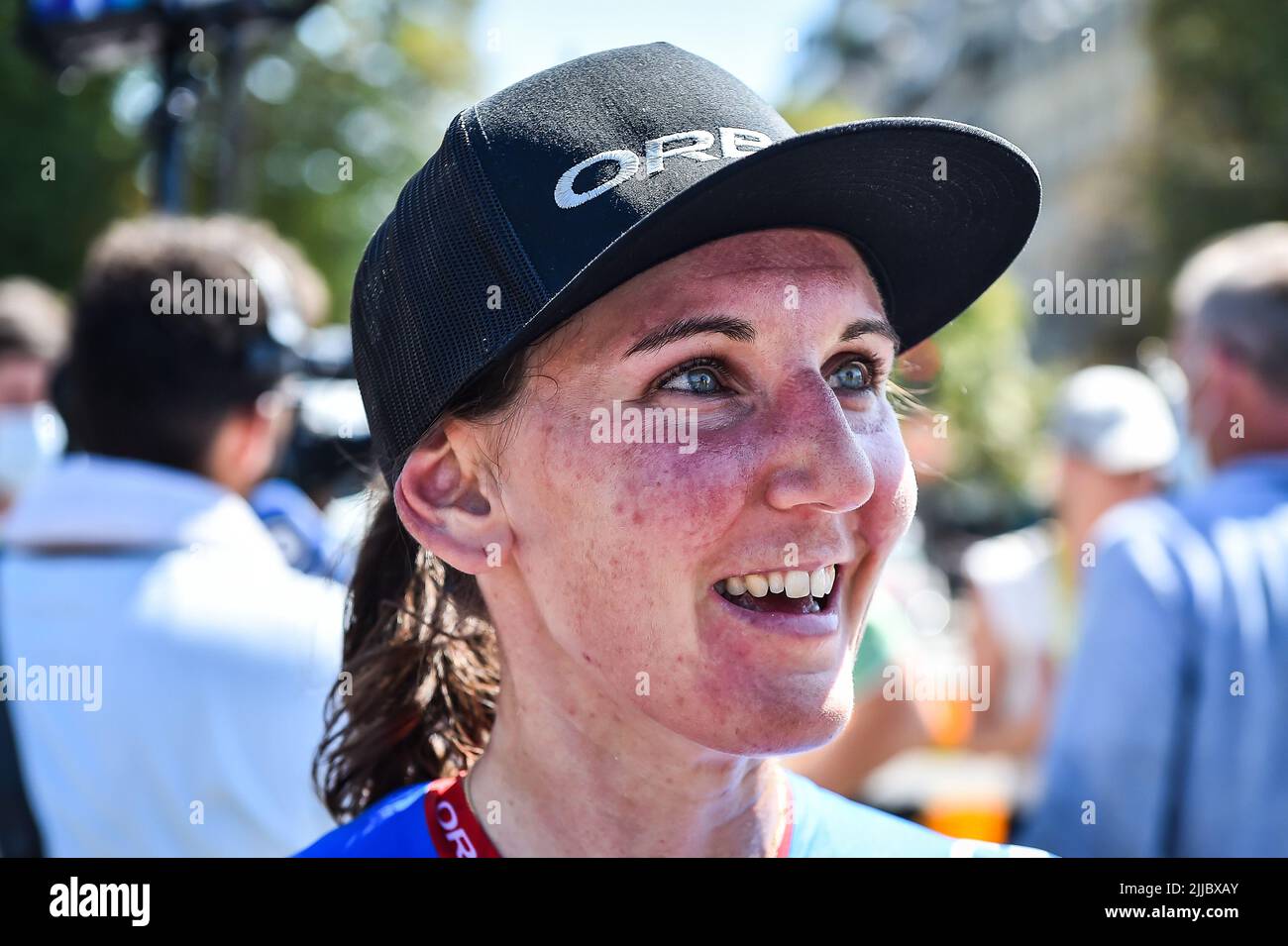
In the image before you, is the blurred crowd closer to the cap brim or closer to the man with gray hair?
the man with gray hair

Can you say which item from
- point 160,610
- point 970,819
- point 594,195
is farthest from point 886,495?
point 970,819

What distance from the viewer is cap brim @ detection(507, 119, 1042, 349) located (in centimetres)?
130

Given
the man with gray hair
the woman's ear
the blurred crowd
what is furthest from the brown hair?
the man with gray hair

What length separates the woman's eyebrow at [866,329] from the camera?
146 cm

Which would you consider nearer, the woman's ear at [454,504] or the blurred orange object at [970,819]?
the woman's ear at [454,504]

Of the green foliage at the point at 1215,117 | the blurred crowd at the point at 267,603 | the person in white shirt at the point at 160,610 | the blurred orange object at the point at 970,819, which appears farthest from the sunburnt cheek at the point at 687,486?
the green foliage at the point at 1215,117

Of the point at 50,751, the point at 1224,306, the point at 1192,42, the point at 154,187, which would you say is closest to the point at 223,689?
the point at 50,751

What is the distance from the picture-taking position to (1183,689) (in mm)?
2666

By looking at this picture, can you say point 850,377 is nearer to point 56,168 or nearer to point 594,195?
point 594,195

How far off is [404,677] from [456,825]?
0.31 m

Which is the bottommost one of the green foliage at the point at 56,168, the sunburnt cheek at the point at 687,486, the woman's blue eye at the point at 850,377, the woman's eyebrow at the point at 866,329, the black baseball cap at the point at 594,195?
the sunburnt cheek at the point at 687,486

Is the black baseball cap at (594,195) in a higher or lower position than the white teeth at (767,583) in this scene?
higher

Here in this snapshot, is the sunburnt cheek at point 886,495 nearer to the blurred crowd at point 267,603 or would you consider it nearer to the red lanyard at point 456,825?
the red lanyard at point 456,825
